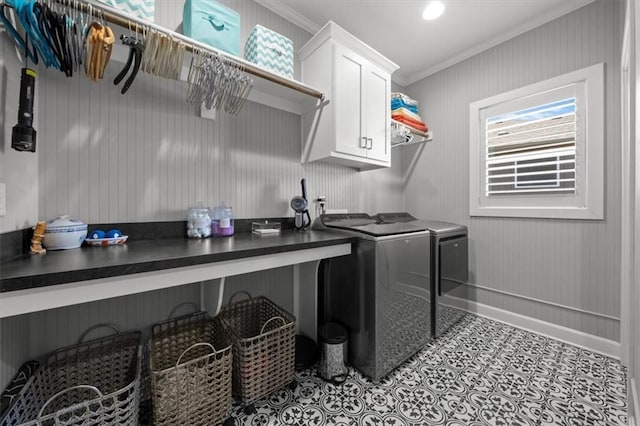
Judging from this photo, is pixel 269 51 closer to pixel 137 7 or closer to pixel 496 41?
pixel 137 7

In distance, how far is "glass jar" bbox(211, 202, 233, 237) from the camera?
5.29 feet

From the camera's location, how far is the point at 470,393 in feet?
4.78

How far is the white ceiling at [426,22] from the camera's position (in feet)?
6.55

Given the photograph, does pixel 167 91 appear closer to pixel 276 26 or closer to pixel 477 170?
pixel 276 26

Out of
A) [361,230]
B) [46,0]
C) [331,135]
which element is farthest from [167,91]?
[361,230]

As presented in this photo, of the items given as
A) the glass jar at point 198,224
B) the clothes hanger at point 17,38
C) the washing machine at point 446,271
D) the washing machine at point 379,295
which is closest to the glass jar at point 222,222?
the glass jar at point 198,224

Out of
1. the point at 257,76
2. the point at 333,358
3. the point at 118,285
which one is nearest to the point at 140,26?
the point at 257,76

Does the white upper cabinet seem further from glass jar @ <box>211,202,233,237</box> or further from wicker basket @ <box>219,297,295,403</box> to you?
wicker basket @ <box>219,297,295,403</box>

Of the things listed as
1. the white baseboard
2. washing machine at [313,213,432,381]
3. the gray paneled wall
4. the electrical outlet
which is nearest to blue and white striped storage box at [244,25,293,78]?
washing machine at [313,213,432,381]

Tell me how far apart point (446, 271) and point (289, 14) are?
8.11 feet

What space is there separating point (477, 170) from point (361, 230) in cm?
166

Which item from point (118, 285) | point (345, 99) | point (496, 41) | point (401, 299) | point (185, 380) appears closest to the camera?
point (118, 285)

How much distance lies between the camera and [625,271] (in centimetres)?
166

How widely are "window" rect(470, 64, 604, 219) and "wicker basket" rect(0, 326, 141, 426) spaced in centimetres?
290
